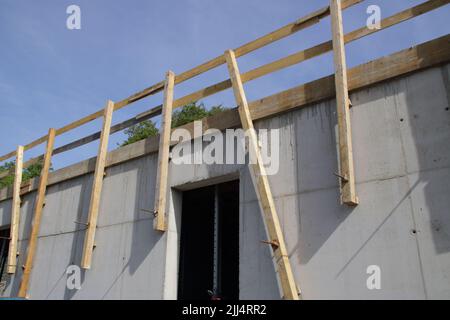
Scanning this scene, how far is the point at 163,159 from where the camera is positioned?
7418mm

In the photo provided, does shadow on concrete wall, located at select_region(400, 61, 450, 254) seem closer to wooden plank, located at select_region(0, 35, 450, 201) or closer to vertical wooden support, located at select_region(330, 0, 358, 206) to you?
wooden plank, located at select_region(0, 35, 450, 201)

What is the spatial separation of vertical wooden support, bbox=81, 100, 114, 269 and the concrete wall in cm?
86

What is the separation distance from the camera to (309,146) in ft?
19.2

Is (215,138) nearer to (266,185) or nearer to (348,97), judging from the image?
(266,185)

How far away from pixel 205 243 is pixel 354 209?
463cm

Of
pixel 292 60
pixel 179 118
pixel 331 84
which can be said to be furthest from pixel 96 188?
pixel 179 118

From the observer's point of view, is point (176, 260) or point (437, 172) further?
point (176, 260)

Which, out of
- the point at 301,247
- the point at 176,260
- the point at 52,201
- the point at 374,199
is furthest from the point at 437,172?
the point at 52,201

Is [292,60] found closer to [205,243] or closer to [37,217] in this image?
[205,243]

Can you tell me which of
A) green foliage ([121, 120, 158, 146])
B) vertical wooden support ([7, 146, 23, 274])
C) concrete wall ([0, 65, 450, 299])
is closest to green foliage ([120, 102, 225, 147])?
green foliage ([121, 120, 158, 146])

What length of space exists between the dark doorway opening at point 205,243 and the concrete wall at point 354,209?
1.17 m

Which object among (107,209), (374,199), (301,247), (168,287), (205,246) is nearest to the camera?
(374,199)

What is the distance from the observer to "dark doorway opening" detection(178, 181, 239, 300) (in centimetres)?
839
